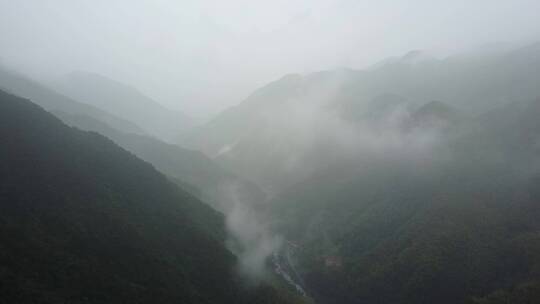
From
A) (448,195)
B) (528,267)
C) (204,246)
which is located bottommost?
(204,246)

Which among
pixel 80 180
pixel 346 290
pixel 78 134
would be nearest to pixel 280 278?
pixel 346 290

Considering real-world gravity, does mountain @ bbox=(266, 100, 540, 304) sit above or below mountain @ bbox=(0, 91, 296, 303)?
above

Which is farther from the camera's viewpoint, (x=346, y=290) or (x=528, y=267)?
(x=346, y=290)

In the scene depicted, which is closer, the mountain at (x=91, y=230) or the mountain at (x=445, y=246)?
the mountain at (x=91, y=230)

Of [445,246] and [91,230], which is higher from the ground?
[445,246]

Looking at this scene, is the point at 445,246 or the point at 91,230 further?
the point at 445,246

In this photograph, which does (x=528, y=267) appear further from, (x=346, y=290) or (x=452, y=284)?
(x=346, y=290)

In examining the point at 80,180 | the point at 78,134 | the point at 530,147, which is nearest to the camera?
the point at 80,180

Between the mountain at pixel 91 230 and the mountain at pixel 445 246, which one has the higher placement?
the mountain at pixel 445 246
